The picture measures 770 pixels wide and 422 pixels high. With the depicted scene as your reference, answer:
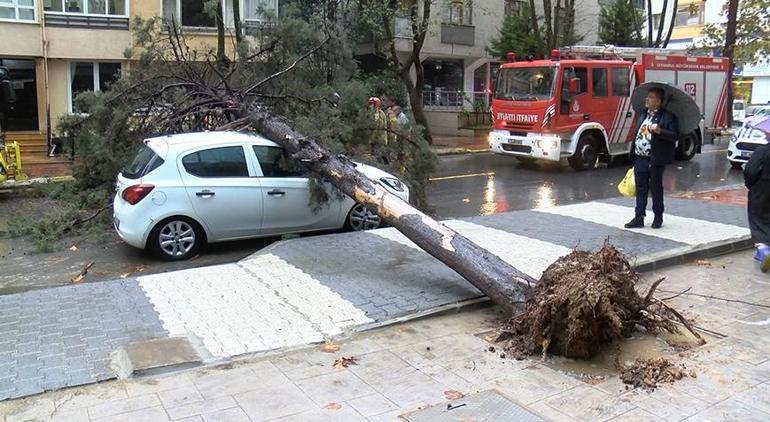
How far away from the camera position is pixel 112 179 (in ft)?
33.2

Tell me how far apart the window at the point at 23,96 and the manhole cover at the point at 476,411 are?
22.4 m

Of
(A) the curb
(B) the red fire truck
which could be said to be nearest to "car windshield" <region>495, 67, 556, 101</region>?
(B) the red fire truck

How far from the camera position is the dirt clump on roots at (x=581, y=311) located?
4.64 m

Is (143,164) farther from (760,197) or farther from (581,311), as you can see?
(760,197)

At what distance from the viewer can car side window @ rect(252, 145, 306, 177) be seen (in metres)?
8.18

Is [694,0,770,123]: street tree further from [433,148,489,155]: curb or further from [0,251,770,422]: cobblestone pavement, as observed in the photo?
[0,251,770,422]: cobblestone pavement

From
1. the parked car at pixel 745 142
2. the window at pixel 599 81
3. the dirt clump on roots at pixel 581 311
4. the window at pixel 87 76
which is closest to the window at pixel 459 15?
the window at pixel 87 76

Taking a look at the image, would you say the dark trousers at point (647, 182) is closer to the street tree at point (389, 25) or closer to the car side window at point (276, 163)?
the car side window at point (276, 163)

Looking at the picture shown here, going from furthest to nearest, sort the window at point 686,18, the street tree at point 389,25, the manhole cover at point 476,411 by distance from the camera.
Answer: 1. the window at point 686,18
2. the street tree at point 389,25
3. the manhole cover at point 476,411

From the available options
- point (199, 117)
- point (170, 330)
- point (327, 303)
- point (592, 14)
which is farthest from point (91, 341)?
point (592, 14)

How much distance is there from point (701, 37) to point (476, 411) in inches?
1899

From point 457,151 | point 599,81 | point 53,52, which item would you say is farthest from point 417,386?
point 53,52

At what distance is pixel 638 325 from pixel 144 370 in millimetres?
3666

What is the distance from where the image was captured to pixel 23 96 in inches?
881
